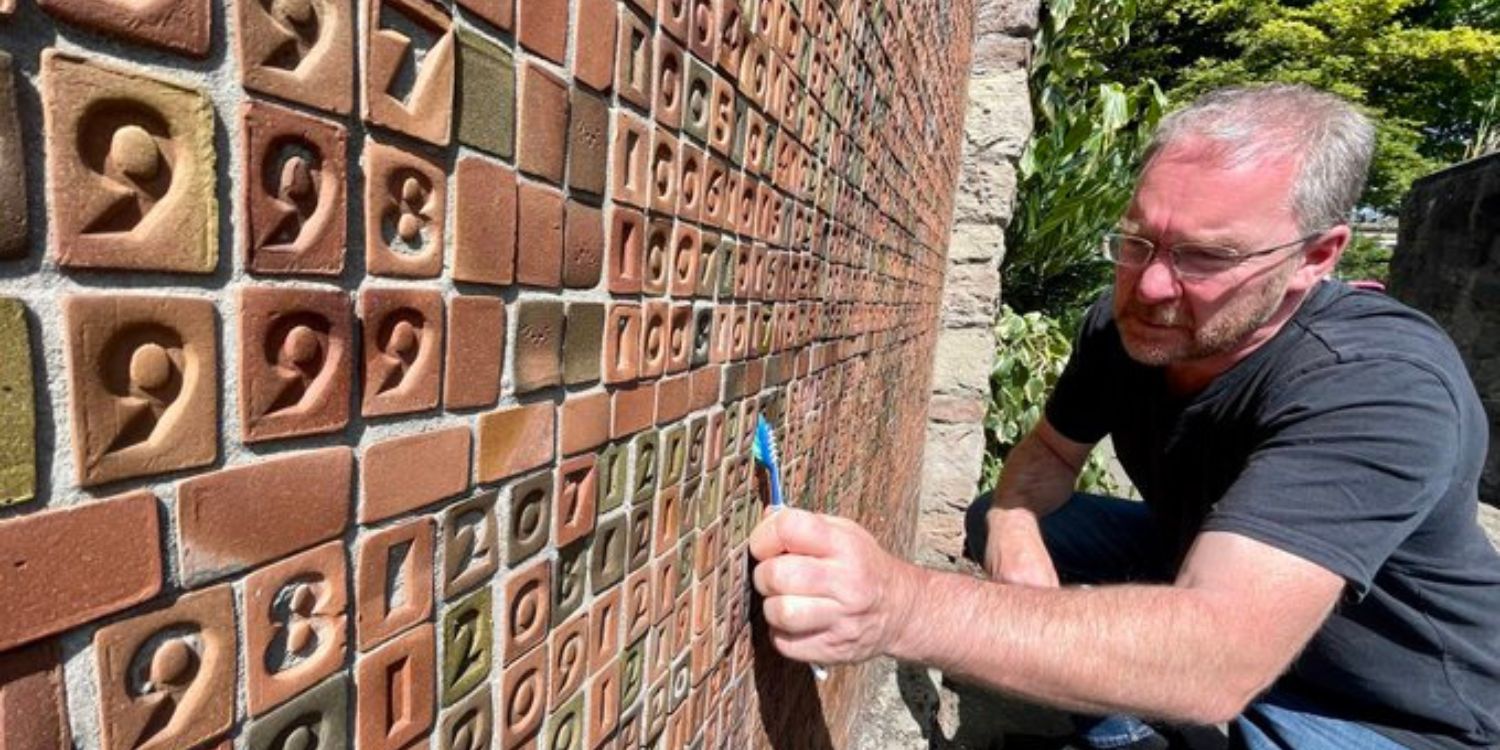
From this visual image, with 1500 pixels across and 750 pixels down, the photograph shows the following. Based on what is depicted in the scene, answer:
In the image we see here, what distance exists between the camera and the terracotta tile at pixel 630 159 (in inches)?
29.8

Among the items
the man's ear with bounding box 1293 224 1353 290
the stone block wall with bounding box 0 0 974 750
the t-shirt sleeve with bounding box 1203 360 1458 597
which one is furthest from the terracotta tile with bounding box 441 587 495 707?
the man's ear with bounding box 1293 224 1353 290

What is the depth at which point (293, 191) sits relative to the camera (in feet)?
1.45

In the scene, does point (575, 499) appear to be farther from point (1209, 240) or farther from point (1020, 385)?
point (1020, 385)

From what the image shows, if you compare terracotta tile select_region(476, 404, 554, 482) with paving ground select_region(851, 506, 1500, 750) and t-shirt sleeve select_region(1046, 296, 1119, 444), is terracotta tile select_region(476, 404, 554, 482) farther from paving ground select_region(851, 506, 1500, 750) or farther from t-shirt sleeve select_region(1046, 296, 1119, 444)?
paving ground select_region(851, 506, 1500, 750)

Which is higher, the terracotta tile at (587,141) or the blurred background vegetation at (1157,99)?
the blurred background vegetation at (1157,99)

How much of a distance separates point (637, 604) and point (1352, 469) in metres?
1.23

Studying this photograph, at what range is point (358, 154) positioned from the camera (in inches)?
18.8

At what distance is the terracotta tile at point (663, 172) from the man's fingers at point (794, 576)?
50 cm

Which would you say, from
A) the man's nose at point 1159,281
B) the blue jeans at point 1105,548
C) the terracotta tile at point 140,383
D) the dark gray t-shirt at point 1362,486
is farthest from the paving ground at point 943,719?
the terracotta tile at point 140,383

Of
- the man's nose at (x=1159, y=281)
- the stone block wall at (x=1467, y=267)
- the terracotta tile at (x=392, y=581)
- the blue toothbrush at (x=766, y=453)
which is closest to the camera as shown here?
the terracotta tile at (x=392, y=581)

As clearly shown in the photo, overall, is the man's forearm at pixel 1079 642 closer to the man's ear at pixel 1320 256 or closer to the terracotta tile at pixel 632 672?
the terracotta tile at pixel 632 672

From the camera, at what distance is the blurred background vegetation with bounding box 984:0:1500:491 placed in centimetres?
461

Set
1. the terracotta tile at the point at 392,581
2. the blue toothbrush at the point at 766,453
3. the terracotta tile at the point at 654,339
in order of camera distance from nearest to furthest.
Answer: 1. the terracotta tile at the point at 392,581
2. the terracotta tile at the point at 654,339
3. the blue toothbrush at the point at 766,453

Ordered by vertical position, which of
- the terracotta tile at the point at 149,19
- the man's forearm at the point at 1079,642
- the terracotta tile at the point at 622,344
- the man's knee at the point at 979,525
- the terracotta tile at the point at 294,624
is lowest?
the man's knee at the point at 979,525
